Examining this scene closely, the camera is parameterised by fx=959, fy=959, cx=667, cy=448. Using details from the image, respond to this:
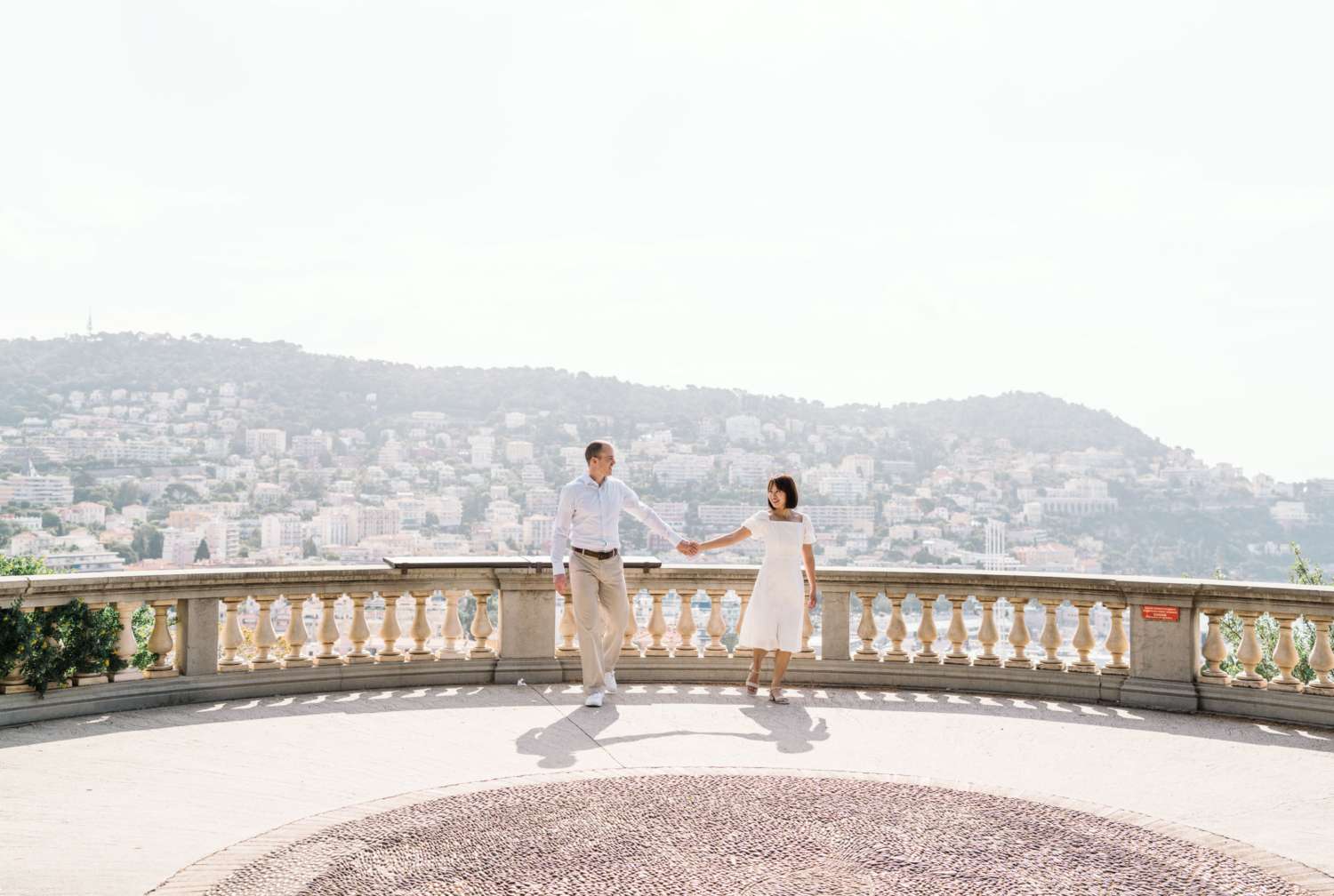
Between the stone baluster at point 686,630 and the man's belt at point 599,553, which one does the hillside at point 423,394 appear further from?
the man's belt at point 599,553

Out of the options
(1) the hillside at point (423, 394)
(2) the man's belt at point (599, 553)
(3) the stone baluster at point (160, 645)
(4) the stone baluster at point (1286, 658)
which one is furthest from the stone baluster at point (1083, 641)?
(1) the hillside at point (423, 394)

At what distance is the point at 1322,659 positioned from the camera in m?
7.05

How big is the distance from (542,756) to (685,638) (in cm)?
278

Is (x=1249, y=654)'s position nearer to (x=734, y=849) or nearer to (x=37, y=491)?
(x=734, y=849)

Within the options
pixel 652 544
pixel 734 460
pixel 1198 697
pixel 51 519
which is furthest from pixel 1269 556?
pixel 51 519

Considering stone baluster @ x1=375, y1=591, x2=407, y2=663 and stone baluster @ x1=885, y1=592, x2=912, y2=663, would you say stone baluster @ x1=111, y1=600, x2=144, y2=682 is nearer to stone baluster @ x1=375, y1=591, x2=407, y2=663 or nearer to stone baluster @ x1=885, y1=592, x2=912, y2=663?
stone baluster @ x1=375, y1=591, x2=407, y2=663

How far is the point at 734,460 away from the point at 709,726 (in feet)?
251

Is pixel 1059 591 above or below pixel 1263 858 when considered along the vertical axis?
above

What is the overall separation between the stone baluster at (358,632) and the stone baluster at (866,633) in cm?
413

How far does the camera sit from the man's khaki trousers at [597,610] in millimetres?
7426

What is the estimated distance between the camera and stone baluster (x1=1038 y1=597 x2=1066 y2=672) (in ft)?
25.7

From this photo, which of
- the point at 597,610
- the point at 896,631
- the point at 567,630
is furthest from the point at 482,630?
the point at 896,631

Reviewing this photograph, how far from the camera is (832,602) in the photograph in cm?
839

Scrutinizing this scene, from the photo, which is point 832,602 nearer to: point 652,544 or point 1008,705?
point 1008,705
